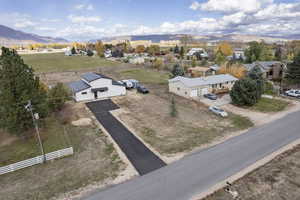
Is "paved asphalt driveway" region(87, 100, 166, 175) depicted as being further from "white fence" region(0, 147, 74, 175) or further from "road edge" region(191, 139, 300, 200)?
Answer: "white fence" region(0, 147, 74, 175)

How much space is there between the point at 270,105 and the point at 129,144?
22.7 meters

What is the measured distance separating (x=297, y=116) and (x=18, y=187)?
3011 centimetres

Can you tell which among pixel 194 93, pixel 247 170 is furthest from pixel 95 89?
pixel 247 170

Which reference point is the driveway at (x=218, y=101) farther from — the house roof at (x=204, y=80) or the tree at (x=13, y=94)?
the tree at (x=13, y=94)

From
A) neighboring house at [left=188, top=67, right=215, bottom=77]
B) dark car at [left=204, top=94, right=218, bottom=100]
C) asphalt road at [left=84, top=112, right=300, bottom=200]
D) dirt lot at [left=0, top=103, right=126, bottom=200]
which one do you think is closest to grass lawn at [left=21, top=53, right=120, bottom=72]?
neighboring house at [left=188, top=67, right=215, bottom=77]

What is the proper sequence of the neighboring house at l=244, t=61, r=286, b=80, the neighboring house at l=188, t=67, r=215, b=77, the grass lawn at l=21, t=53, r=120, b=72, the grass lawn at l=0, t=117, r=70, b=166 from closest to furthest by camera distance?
the grass lawn at l=0, t=117, r=70, b=166 → the neighboring house at l=244, t=61, r=286, b=80 → the neighboring house at l=188, t=67, r=215, b=77 → the grass lawn at l=21, t=53, r=120, b=72

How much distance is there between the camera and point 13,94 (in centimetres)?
1750

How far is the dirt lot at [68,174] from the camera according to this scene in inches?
471

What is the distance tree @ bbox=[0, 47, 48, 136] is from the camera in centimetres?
1712

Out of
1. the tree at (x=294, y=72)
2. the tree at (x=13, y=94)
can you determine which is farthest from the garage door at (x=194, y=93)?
the tree at (x=13, y=94)

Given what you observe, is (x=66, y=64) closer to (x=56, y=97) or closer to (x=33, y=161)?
(x=56, y=97)

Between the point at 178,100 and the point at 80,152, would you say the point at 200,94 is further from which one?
the point at 80,152

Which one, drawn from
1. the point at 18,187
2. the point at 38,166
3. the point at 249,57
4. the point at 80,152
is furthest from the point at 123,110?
the point at 249,57

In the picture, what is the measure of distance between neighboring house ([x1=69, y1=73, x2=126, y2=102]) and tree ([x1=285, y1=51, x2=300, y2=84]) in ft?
113
